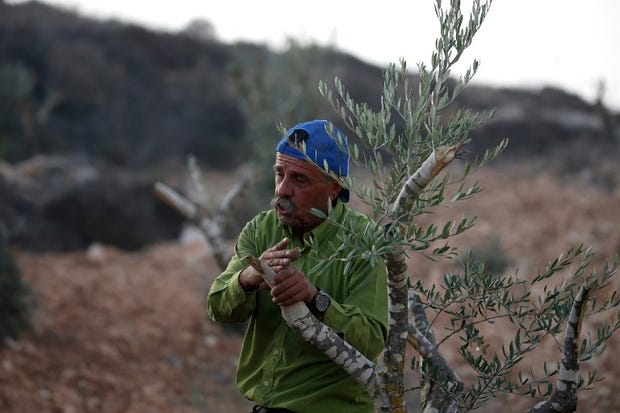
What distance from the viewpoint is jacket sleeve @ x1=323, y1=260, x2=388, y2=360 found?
2.40 metres

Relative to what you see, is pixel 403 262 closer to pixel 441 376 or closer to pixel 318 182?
pixel 318 182

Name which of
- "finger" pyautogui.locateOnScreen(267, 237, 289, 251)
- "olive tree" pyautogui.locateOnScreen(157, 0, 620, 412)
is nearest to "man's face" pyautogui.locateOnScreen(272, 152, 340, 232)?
"olive tree" pyautogui.locateOnScreen(157, 0, 620, 412)

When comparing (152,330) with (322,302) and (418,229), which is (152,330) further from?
(418,229)

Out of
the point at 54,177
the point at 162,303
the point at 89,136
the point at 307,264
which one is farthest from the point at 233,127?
the point at 307,264

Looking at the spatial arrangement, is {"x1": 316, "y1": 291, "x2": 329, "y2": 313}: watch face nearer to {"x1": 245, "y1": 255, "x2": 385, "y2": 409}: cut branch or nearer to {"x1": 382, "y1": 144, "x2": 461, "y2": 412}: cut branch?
{"x1": 245, "y1": 255, "x2": 385, "y2": 409}: cut branch

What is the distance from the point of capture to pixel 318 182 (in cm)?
252

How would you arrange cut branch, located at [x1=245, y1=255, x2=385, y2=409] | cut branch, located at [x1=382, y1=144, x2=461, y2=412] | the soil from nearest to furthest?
cut branch, located at [x1=382, y1=144, x2=461, y2=412] < cut branch, located at [x1=245, y1=255, x2=385, y2=409] < the soil

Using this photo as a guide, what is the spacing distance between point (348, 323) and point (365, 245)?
12.4 inches

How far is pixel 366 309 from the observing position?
246cm

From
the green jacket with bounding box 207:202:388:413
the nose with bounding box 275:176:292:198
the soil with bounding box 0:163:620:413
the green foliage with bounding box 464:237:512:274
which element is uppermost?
the nose with bounding box 275:176:292:198

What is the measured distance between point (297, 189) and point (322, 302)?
39cm

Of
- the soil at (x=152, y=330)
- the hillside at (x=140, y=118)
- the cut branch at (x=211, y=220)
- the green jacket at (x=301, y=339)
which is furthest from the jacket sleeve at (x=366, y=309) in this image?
the hillside at (x=140, y=118)

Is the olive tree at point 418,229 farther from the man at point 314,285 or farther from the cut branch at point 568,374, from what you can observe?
the man at point 314,285

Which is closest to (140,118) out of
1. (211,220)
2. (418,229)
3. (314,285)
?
(211,220)
